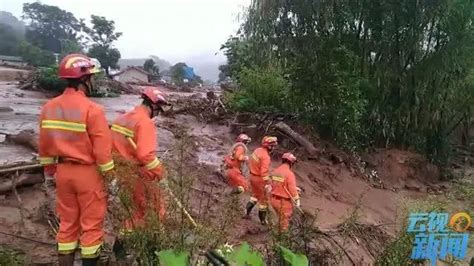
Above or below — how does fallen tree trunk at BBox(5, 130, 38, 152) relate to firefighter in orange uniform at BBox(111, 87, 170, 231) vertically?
below

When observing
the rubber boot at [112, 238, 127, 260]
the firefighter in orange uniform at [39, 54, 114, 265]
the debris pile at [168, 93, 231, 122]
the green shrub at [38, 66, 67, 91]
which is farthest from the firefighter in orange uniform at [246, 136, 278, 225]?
the green shrub at [38, 66, 67, 91]

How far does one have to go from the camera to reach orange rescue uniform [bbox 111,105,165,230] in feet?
10.6

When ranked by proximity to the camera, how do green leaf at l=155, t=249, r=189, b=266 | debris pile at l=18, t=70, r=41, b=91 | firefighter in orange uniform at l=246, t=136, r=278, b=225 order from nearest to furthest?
1. green leaf at l=155, t=249, r=189, b=266
2. firefighter in orange uniform at l=246, t=136, r=278, b=225
3. debris pile at l=18, t=70, r=41, b=91

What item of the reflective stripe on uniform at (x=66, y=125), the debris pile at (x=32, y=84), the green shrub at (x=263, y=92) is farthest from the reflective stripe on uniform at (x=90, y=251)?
the debris pile at (x=32, y=84)

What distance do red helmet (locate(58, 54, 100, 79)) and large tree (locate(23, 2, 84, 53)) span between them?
134 ft

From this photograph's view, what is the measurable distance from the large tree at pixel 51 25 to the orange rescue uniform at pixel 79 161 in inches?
1612

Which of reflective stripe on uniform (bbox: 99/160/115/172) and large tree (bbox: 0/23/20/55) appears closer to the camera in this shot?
reflective stripe on uniform (bbox: 99/160/115/172)

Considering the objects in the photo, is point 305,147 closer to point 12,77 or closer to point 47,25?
point 12,77

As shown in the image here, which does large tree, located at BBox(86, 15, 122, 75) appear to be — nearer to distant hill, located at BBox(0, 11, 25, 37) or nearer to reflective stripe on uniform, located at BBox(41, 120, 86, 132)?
distant hill, located at BBox(0, 11, 25, 37)

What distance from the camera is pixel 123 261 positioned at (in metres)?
3.49

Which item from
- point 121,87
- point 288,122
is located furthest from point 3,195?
point 121,87

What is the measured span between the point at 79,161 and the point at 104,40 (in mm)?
36286

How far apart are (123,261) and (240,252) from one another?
130 centimetres

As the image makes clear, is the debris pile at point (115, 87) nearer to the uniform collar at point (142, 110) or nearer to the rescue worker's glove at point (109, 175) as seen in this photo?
the uniform collar at point (142, 110)
